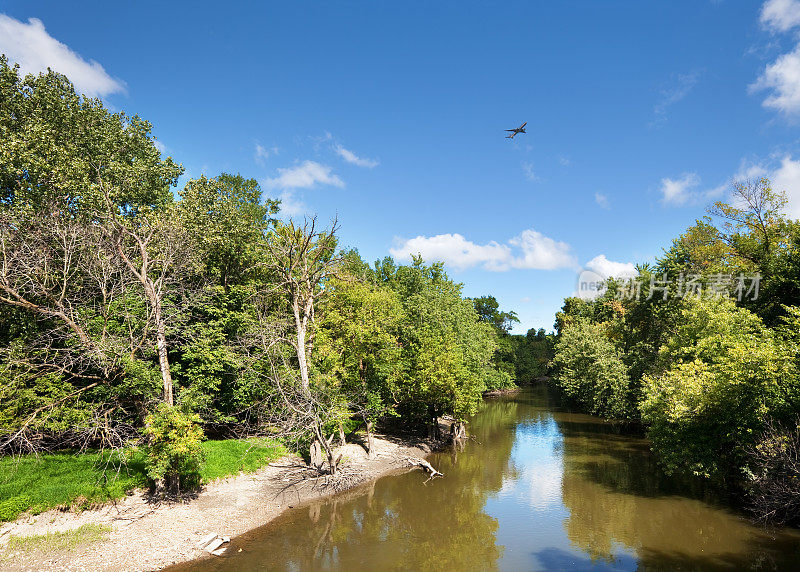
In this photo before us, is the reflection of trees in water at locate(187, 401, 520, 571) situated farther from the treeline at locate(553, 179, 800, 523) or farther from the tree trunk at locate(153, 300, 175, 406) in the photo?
the treeline at locate(553, 179, 800, 523)

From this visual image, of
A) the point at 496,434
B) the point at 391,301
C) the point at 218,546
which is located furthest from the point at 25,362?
the point at 496,434

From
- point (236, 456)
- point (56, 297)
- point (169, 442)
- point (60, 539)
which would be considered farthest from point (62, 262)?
point (236, 456)

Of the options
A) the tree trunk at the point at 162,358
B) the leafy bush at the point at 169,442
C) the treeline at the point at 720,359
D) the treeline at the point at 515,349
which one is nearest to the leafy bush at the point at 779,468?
the treeline at the point at 720,359

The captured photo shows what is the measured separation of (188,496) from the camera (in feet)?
63.0

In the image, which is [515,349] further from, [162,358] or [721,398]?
[162,358]

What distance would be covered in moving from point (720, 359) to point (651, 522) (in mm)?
8808

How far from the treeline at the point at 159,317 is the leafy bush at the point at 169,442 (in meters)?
0.08

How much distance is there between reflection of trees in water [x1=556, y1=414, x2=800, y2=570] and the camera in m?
15.7

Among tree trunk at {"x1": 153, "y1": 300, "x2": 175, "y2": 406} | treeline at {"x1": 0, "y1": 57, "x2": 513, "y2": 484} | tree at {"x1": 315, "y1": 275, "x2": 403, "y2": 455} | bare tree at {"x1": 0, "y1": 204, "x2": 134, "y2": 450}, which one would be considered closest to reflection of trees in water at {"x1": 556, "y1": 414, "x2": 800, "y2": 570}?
treeline at {"x1": 0, "y1": 57, "x2": 513, "y2": 484}

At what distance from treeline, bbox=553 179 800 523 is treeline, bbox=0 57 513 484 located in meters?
14.7

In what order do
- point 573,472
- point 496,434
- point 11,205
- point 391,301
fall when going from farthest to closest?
point 496,434
point 391,301
point 573,472
point 11,205

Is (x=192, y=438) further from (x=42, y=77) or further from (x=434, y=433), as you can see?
(x=42, y=77)

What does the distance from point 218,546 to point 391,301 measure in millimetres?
19997

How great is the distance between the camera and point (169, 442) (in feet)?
58.2
